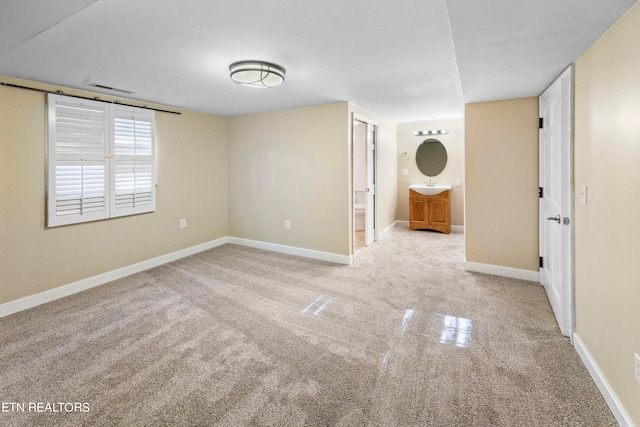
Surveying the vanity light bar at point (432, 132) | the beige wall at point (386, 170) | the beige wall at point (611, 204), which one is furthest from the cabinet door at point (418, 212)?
the beige wall at point (611, 204)

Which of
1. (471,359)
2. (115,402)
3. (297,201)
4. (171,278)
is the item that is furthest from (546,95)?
(171,278)

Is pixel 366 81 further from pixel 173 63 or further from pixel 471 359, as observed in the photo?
pixel 471 359

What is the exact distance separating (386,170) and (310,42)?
13.4ft

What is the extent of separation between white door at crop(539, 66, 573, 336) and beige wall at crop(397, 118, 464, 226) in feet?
9.81

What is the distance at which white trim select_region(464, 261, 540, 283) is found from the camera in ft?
11.9

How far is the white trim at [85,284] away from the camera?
3010 mm

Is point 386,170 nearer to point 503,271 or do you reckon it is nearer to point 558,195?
point 503,271

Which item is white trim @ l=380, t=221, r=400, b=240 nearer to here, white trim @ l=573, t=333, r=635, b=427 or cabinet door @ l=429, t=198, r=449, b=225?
cabinet door @ l=429, t=198, r=449, b=225

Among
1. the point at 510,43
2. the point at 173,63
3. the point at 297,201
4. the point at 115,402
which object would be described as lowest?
the point at 115,402

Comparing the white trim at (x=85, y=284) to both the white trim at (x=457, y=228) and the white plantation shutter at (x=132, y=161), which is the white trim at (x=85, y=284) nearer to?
the white plantation shutter at (x=132, y=161)

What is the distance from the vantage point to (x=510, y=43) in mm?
1960

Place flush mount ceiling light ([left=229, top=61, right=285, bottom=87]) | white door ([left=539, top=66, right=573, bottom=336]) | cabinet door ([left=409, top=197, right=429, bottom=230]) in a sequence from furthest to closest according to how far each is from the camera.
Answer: cabinet door ([left=409, top=197, right=429, bottom=230]) < flush mount ceiling light ([left=229, top=61, right=285, bottom=87]) < white door ([left=539, top=66, right=573, bottom=336])

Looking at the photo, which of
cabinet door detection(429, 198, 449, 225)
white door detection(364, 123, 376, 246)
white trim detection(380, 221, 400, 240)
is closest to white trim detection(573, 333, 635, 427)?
white door detection(364, 123, 376, 246)

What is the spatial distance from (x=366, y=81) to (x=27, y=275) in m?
3.94
